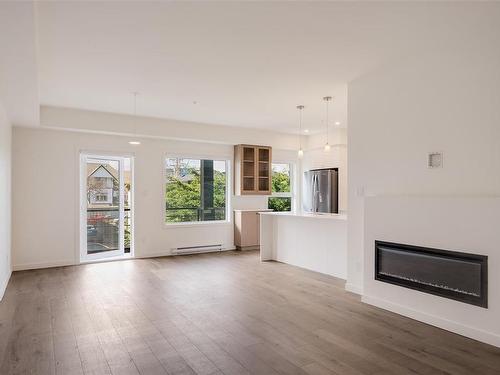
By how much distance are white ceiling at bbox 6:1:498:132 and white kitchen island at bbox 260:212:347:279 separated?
76.3 inches

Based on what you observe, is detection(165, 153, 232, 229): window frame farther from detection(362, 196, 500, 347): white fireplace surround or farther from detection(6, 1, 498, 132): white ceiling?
detection(362, 196, 500, 347): white fireplace surround

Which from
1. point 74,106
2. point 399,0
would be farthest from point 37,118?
point 399,0

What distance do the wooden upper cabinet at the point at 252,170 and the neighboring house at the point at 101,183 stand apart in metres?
2.58

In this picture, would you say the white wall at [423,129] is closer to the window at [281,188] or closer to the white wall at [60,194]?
the white wall at [60,194]

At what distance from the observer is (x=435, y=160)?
11.5ft

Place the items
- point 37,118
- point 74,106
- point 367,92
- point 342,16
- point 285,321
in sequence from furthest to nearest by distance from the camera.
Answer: point 74,106, point 37,118, point 367,92, point 285,321, point 342,16

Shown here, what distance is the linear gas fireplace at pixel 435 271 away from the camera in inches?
119

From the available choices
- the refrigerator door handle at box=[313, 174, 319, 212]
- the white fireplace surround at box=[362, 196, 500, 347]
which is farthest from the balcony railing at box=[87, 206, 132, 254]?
the white fireplace surround at box=[362, 196, 500, 347]

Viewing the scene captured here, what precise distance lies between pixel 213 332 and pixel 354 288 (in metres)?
2.05

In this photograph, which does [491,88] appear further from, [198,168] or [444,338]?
[198,168]

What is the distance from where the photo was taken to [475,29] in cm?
300

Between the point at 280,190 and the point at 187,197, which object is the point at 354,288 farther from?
the point at 280,190

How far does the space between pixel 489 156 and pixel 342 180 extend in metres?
4.54

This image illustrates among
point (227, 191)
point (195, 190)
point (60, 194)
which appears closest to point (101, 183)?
point (60, 194)
